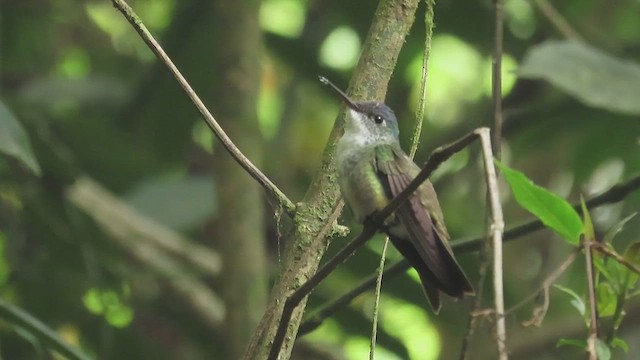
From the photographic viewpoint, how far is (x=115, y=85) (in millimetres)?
4652

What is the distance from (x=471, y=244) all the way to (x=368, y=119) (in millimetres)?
367

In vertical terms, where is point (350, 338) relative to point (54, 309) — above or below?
above

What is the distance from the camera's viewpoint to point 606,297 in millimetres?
1771

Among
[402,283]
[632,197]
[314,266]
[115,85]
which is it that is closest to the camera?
[314,266]

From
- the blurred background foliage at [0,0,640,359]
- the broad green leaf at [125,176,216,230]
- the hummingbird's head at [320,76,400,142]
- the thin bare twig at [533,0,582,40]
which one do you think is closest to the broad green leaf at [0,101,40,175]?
the blurred background foliage at [0,0,640,359]

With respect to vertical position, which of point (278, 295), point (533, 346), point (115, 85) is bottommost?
point (278, 295)

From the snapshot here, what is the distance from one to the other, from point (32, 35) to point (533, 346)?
2.83m

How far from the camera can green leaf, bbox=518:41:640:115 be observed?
3.09m

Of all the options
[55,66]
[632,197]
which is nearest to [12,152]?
[632,197]

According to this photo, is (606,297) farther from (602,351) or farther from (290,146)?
(290,146)

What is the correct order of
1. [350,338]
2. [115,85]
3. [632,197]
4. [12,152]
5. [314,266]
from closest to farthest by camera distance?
[314,266]
[12,152]
[632,197]
[350,338]
[115,85]

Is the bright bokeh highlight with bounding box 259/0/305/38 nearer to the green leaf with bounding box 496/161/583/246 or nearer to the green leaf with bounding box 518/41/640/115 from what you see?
the green leaf with bounding box 518/41/640/115

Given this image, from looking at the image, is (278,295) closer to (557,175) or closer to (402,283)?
(402,283)

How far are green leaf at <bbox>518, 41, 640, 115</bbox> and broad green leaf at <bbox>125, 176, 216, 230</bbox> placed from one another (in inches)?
64.8
